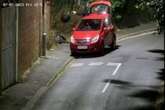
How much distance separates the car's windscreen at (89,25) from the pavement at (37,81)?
1.47m

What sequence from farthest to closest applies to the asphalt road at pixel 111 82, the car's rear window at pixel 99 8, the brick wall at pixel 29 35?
the car's rear window at pixel 99 8, the brick wall at pixel 29 35, the asphalt road at pixel 111 82

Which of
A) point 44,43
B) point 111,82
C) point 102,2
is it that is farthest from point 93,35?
point 102,2

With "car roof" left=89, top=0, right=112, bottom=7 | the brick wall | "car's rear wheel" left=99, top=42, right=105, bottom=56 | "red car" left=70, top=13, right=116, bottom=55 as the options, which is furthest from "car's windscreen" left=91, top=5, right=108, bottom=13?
the brick wall

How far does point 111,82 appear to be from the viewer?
23250mm

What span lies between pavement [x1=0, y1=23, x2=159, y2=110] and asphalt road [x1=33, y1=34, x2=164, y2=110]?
0.31 metres

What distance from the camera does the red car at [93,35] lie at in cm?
2953

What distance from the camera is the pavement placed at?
19.4 metres

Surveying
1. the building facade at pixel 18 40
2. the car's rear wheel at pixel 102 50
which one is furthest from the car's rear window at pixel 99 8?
the building facade at pixel 18 40

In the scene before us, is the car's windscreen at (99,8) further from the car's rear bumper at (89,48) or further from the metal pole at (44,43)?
the metal pole at (44,43)

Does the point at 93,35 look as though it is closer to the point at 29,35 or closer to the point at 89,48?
the point at 89,48

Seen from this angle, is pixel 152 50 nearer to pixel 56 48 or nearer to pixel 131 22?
pixel 56 48

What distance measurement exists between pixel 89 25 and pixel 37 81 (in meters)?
8.56

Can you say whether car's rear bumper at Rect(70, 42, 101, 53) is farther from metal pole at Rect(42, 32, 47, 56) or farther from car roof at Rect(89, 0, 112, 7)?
car roof at Rect(89, 0, 112, 7)

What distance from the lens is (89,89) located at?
72.7 ft
